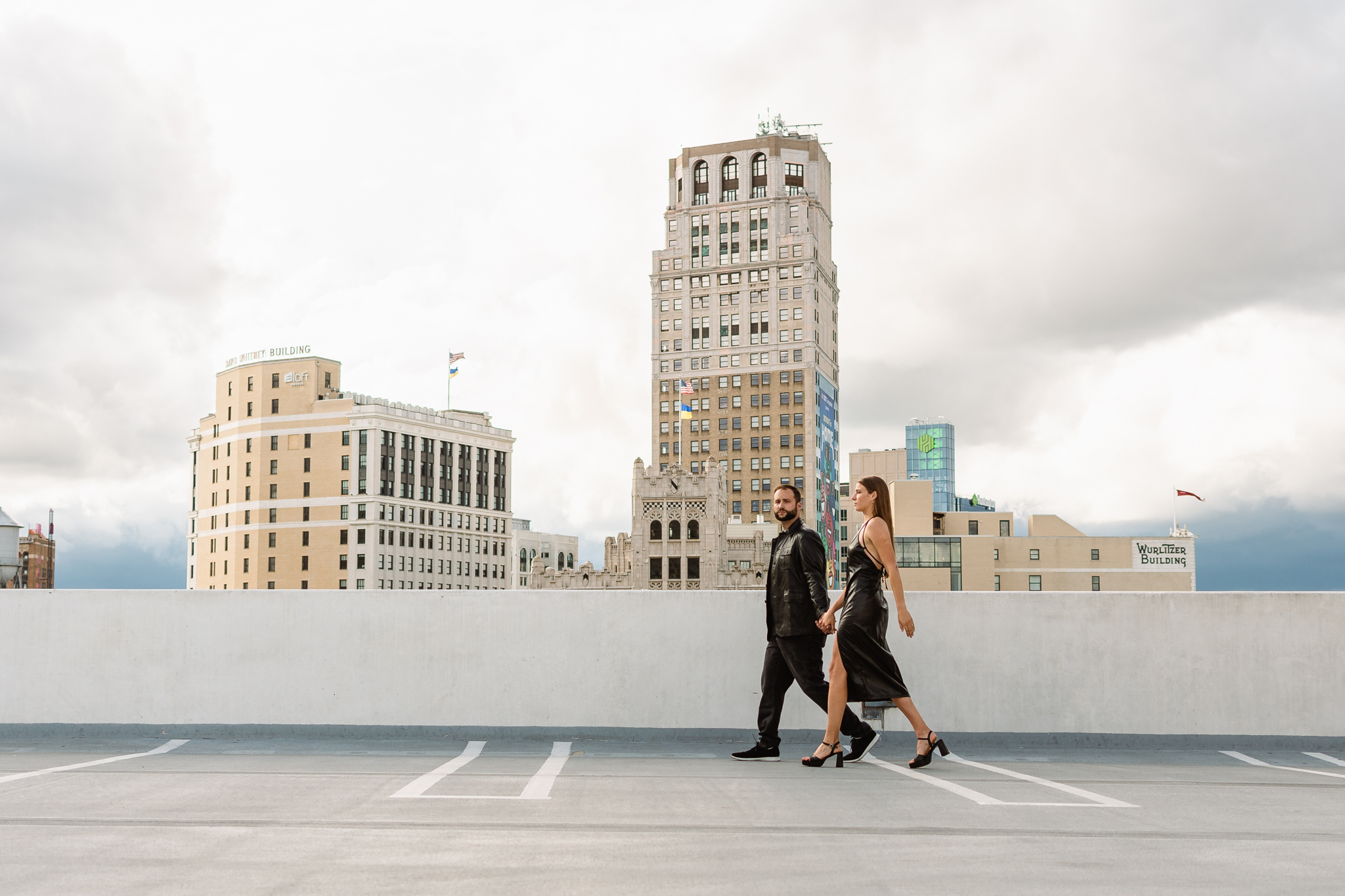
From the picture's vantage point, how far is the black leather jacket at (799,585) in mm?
8180

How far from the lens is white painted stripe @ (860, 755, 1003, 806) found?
6316 millimetres


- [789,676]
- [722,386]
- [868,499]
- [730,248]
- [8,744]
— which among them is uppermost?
[730,248]

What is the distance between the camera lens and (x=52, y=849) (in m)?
4.74

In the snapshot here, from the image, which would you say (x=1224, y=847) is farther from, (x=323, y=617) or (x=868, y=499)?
(x=323, y=617)

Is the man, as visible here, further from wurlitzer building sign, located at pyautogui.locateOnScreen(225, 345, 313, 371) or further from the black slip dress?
wurlitzer building sign, located at pyautogui.locateOnScreen(225, 345, 313, 371)

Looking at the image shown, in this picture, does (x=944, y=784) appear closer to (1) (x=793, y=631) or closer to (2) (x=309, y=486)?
(1) (x=793, y=631)

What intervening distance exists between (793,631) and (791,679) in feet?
1.50

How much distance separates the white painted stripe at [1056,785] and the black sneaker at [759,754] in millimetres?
1355

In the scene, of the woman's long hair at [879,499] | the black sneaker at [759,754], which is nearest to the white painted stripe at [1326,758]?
the woman's long hair at [879,499]

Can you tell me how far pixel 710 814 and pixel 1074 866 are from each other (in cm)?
188

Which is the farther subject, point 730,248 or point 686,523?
point 730,248

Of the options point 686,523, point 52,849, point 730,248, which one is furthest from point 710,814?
point 730,248

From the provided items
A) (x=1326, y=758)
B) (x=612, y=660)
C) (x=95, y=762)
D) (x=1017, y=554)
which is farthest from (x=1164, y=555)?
(x=95, y=762)

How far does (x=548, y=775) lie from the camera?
24.0ft
